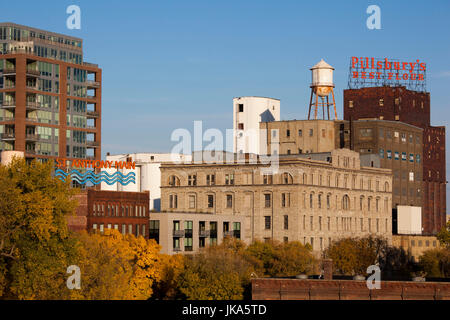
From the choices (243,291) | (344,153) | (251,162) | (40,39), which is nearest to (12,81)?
(40,39)

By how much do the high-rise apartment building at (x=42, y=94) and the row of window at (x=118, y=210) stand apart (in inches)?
1449

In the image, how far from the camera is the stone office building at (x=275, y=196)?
179m

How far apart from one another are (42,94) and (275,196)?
4767 cm

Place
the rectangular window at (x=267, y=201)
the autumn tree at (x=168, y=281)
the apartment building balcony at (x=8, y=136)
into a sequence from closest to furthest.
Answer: the autumn tree at (x=168, y=281)
the rectangular window at (x=267, y=201)
the apartment building balcony at (x=8, y=136)

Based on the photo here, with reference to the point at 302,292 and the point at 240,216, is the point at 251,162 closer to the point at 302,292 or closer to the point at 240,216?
the point at 240,216

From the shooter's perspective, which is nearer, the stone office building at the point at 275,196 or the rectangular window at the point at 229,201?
the stone office building at the point at 275,196

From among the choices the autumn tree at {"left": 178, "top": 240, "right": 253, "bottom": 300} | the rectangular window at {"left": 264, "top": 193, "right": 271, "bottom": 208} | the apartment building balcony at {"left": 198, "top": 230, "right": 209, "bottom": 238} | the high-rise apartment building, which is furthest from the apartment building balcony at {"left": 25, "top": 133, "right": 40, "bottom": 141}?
the autumn tree at {"left": 178, "top": 240, "right": 253, "bottom": 300}

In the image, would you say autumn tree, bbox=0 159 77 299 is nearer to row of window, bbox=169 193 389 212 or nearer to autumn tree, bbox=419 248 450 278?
row of window, bbox=169 193 389 212

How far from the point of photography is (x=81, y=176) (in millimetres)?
186625

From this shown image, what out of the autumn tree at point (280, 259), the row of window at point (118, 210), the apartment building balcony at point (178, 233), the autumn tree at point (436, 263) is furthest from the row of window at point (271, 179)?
the row of window at point (118, 210)

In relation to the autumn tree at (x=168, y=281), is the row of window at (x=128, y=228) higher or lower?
higher

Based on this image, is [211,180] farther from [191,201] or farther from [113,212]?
[113,212]

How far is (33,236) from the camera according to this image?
104 metres

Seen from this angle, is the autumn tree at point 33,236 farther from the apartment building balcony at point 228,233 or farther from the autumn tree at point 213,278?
the apartment building balcony at point 228,233
